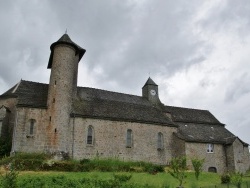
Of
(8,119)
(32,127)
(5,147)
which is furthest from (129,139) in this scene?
(8,119)

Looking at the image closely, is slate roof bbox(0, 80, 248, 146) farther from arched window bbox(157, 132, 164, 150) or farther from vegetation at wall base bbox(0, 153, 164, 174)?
vegetation at wall base bbox(0, 153, 164, 174)

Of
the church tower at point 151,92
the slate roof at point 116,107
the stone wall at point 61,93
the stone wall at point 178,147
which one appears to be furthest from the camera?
the church tower at point 151,92

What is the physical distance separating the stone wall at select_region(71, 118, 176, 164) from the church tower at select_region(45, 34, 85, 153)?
1472 mm

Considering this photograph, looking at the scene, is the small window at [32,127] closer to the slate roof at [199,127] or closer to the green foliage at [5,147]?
the green foliage at [5,147]

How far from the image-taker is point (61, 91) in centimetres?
3356

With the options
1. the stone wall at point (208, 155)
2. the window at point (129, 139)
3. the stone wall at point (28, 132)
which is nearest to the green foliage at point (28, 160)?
the stone wall at point (28, 132)

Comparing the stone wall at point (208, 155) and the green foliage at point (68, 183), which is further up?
the stone wall at point (208, 155)

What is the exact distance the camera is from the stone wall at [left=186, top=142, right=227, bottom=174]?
3734cm

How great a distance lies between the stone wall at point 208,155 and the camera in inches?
1470

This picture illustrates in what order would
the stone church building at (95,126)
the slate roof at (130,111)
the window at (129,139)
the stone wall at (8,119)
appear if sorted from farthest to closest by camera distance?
the window at (129,139), the slate roof at (130,111), the stone wall at (8,119), the stone church building at (95,126)

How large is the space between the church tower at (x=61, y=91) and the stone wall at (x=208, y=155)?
1566 cm

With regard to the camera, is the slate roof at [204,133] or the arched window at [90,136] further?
the slate roof at [204,133]

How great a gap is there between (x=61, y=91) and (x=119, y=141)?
8.96 meters

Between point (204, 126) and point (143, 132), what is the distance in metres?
11.2
